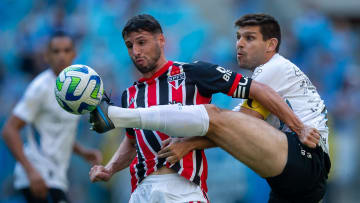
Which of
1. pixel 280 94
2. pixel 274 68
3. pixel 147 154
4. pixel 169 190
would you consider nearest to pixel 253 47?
pixel 274 68

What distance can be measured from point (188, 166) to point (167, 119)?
1.43 feet

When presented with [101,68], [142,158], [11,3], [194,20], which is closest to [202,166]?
[142,158]

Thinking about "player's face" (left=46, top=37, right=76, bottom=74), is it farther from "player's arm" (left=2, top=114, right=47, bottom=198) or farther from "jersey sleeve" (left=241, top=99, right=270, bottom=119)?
"jersey sleeve" (left=241, top=99, right=270, bottom=119)

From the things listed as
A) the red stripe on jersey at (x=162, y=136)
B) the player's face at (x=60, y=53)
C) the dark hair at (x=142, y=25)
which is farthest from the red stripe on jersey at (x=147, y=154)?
the player's face at (x=60, y=53)

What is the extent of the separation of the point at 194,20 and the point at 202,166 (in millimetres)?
6608

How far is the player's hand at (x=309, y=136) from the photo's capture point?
473cm

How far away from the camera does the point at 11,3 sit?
11.2 m

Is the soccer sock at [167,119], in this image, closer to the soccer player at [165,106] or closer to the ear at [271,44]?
the soccer player at [165,106]

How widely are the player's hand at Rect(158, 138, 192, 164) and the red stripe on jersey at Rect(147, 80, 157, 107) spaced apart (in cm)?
33

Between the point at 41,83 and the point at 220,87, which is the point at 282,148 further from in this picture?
the point at 41,83

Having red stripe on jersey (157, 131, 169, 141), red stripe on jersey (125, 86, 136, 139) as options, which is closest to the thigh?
red stripe on jersey (157, 131, 169, 141)

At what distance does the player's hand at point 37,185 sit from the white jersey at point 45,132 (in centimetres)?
13

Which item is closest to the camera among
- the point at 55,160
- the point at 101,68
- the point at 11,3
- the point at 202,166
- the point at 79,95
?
the point at 79,95

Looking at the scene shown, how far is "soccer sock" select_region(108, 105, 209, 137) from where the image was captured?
4598 millimetres
